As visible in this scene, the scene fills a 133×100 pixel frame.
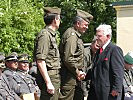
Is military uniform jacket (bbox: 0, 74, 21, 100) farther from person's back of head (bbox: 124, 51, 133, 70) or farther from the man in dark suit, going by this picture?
person's back of head (bbox: 124, 51, 133, 70)

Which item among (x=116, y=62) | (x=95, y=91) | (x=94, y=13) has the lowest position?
(x=94, y=13)

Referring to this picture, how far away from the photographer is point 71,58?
6.07m

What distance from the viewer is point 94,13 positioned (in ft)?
90.2

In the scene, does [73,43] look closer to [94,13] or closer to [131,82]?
[131,82]

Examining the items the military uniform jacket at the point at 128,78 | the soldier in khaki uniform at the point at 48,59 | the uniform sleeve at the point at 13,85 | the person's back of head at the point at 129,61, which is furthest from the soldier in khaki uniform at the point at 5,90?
the person's back of head at the point at 129,61

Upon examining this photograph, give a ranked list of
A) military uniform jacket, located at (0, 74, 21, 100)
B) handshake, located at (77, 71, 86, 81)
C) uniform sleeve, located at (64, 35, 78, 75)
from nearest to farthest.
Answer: uniform sleeve, located at (64, 35, 78, 75) → handshake, located at (77, 71, 86, 81) → military uniform jacket, located at (0, 74, 21, 100)

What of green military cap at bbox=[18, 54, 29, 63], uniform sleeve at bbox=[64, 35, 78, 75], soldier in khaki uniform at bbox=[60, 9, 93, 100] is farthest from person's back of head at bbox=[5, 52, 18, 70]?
uniform sleeve at bbox=[64, 35, 78, 75]

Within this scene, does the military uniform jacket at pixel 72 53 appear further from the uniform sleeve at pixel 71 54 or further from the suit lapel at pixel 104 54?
the suit lapel at pixel 104 54

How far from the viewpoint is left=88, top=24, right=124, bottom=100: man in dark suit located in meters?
5.56

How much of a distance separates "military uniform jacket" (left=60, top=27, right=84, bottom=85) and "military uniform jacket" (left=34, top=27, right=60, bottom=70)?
490mm

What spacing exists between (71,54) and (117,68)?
2.75ft

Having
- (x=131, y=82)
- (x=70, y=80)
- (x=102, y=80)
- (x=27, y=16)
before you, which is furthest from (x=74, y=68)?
(x=27, y=16)

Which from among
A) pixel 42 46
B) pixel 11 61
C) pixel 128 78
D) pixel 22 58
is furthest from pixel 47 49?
pixel 22 58

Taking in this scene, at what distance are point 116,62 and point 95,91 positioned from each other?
55 centimetres
